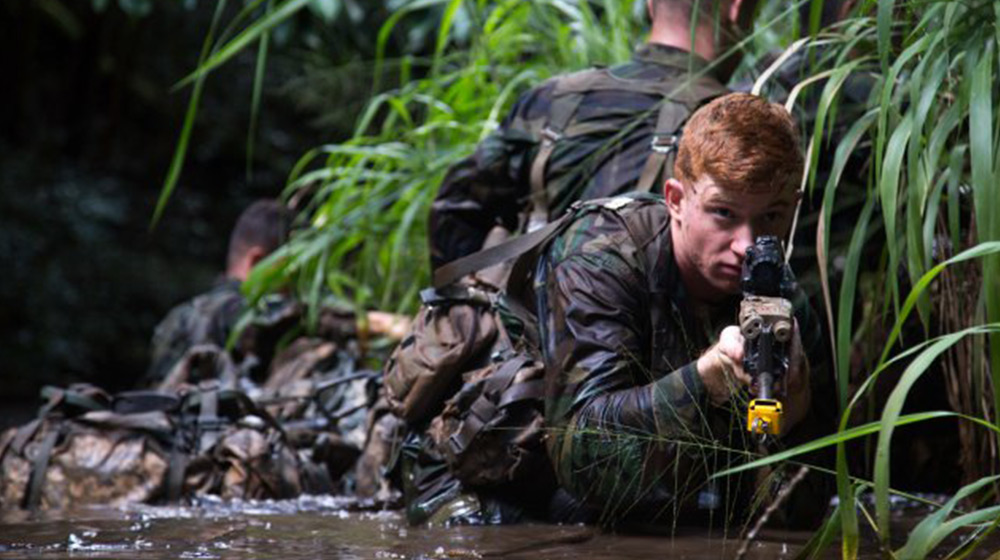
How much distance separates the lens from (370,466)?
4879 millimetres

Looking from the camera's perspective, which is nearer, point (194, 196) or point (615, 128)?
point (615, 128)

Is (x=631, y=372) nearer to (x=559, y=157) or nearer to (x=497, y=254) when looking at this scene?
(x=497, y=254)

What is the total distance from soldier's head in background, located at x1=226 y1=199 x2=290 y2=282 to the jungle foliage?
73 cm

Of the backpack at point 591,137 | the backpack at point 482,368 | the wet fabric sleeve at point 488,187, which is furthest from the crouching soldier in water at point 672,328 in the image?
the wet fabric sleeve at point 488,187

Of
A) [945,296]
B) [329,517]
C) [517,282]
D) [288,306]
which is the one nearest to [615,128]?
[517,282]

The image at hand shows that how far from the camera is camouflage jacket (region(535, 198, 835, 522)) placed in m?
2.98

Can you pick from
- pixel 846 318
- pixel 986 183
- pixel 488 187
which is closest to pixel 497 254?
pixel 488 187

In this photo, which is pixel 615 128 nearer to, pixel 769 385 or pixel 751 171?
pixel 751 171

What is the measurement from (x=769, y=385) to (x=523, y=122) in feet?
6.13

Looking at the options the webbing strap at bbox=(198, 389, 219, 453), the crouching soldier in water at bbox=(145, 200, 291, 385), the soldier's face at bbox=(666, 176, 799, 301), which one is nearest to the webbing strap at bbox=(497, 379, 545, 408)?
the soldier's face at bbox=(666, 176, 799, 301)

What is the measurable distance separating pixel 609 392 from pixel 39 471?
2240 mm

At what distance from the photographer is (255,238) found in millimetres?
7586

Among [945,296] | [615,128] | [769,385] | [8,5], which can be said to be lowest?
[769,385]

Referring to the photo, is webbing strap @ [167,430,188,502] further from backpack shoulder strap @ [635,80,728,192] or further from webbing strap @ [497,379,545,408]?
backpack shoulder strap @ [635,80,728,192]
